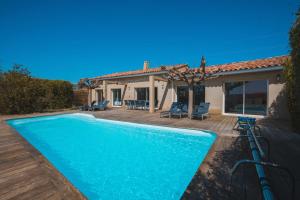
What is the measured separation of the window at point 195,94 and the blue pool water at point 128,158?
6.09 m

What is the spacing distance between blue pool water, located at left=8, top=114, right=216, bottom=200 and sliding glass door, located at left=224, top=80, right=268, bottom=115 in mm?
5850

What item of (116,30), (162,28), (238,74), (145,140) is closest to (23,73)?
(116,30)

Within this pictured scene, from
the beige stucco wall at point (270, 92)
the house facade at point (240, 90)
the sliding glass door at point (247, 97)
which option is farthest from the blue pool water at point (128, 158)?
the sliding glass door at point (247, 97)

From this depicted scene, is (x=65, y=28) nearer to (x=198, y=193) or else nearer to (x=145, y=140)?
(x=145, y=140)

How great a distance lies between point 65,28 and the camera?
1777 centimetres

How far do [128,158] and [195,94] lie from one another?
9270mm

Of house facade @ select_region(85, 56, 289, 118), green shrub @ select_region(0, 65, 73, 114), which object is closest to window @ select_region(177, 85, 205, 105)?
house facade @ select_region(85, 56, 289, 118)

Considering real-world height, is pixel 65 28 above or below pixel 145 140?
above

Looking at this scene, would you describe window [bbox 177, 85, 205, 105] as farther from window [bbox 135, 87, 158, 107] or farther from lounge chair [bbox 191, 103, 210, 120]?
window [bbox 135, 87, 158, 107]

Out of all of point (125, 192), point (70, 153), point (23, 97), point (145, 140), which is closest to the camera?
point (125, 192)

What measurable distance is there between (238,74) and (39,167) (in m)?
11.6

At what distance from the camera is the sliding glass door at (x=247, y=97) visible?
961 cm

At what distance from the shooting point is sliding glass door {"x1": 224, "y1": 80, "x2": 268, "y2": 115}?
9.61 m

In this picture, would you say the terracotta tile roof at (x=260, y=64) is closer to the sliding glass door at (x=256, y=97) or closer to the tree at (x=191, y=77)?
the sliding glass door at (x=256, y=97)
